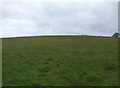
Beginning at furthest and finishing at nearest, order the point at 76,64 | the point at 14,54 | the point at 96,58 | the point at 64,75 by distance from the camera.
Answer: the point at 14,54 → the point at 96,58 → the point at 76,64 → the point at 64,75

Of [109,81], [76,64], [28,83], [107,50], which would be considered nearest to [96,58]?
[76,64]

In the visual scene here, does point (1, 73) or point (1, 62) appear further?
point (1, 62)

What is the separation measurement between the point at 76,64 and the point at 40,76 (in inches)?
237

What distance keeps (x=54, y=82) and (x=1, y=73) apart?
712cm

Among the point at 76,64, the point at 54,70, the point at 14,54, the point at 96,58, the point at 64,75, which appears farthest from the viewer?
the point at 14,54

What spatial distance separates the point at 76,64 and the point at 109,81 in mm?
7674

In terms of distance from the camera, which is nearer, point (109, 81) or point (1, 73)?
point (109, 81)

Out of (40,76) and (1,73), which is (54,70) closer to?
(40,76)

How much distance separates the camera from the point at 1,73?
2598cm

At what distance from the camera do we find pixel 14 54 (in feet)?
118

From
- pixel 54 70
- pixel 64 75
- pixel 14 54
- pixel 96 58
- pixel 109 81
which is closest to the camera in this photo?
pixel 109 81

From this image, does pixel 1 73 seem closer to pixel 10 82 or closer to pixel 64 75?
pixel 10 82

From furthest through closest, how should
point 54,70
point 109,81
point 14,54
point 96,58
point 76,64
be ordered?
point 14,54 → point 96,58 → point 76,64 → point 54,70 → point 109,81

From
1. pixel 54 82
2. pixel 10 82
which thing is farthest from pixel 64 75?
pixel 10 82
